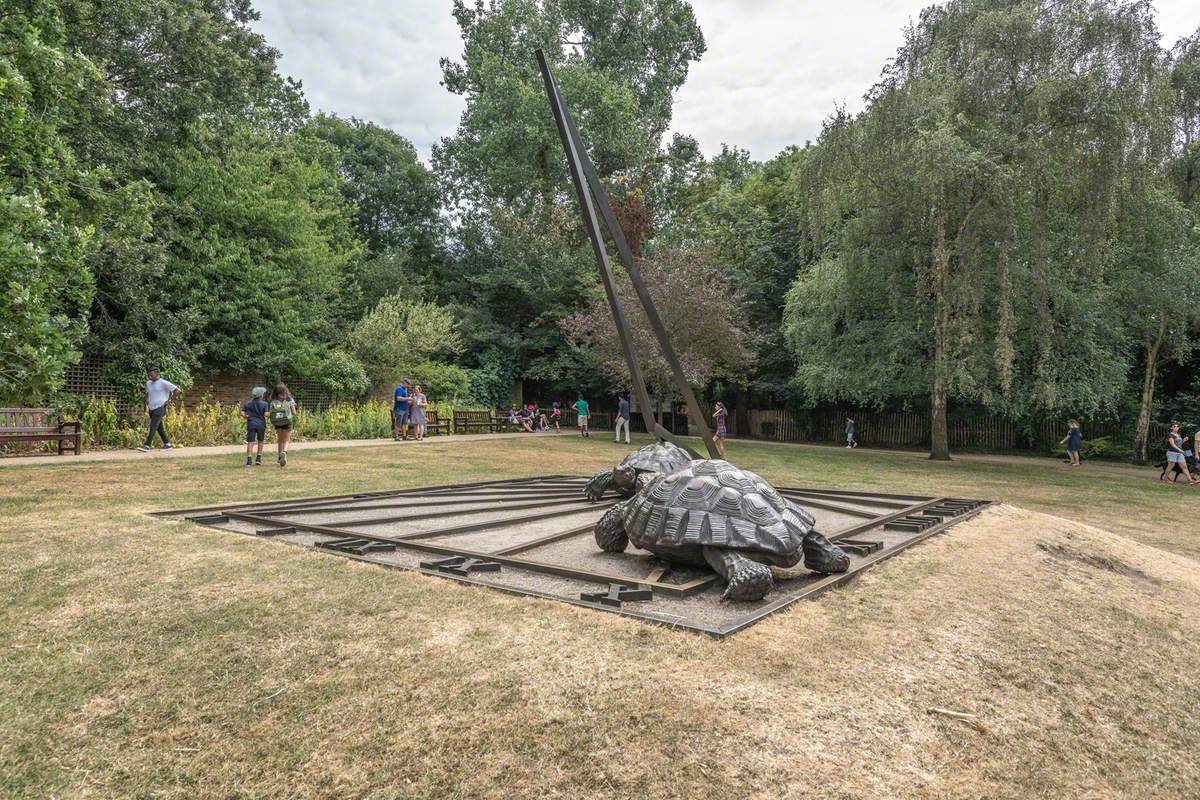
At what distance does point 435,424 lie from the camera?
76.0ft

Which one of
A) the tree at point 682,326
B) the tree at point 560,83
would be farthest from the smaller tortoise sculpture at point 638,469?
the tree at point 560,83

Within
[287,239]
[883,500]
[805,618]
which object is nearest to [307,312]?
[287,239]

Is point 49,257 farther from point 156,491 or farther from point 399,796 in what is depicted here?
point 399,796

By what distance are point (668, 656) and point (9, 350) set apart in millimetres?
9094

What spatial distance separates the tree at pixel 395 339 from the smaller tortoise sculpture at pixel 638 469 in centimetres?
1850

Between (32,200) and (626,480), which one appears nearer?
(32,200)

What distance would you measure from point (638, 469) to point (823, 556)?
3224 mm

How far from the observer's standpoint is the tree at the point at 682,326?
21.4 m

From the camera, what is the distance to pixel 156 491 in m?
8.37

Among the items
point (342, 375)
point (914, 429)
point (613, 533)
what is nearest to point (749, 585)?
point (613, 533)

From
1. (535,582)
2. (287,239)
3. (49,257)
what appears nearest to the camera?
(535,582)

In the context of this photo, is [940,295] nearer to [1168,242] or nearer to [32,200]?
[1168,242]

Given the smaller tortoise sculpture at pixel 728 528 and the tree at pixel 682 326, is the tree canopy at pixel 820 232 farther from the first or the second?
the smaller tortoise sculpture at pixel 728 528

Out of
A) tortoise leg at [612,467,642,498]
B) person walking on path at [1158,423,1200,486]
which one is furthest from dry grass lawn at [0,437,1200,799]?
person walking on path at [1158,423,1200,486]
